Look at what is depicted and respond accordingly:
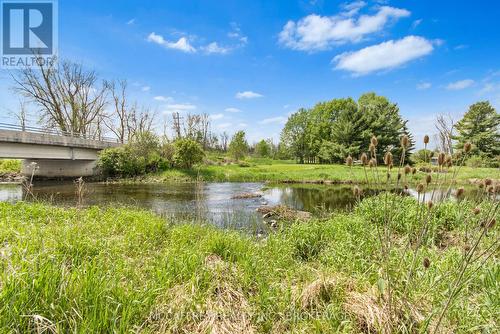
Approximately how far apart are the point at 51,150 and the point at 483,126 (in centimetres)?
5690

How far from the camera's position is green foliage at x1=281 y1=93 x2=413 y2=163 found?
1606 inches

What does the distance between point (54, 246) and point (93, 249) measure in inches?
21.4

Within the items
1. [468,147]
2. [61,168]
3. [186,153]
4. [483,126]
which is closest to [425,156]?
[468,147]

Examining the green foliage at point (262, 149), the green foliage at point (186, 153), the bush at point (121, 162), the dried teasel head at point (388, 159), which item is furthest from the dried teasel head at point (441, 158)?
the green foliage at point (262, 149)

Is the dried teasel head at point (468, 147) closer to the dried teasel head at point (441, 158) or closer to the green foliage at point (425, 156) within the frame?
the dried teasel head at point (441, 158)

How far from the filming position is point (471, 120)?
39531 millimetres

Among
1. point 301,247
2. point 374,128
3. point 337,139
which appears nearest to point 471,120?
point 374,128

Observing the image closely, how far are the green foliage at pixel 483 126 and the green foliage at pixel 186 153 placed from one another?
1507 inches

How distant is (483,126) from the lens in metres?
38.7

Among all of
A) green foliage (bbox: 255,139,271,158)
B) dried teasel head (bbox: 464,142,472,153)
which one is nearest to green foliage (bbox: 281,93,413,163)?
green foliage (bbox: 255,139,271,158)

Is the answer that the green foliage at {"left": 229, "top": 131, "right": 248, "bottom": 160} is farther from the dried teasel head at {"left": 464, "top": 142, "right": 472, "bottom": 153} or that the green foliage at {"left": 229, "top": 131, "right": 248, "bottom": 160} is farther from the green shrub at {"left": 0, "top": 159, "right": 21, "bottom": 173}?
the dried teasel head at {"left": 464, "top": 142, "right": 472, "bottom": 153}

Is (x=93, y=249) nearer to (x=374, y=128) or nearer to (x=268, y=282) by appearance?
(x=268, y=282)

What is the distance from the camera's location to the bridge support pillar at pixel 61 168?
26.9 m

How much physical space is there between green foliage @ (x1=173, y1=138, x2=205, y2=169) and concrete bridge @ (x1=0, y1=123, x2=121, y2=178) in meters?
8.90
